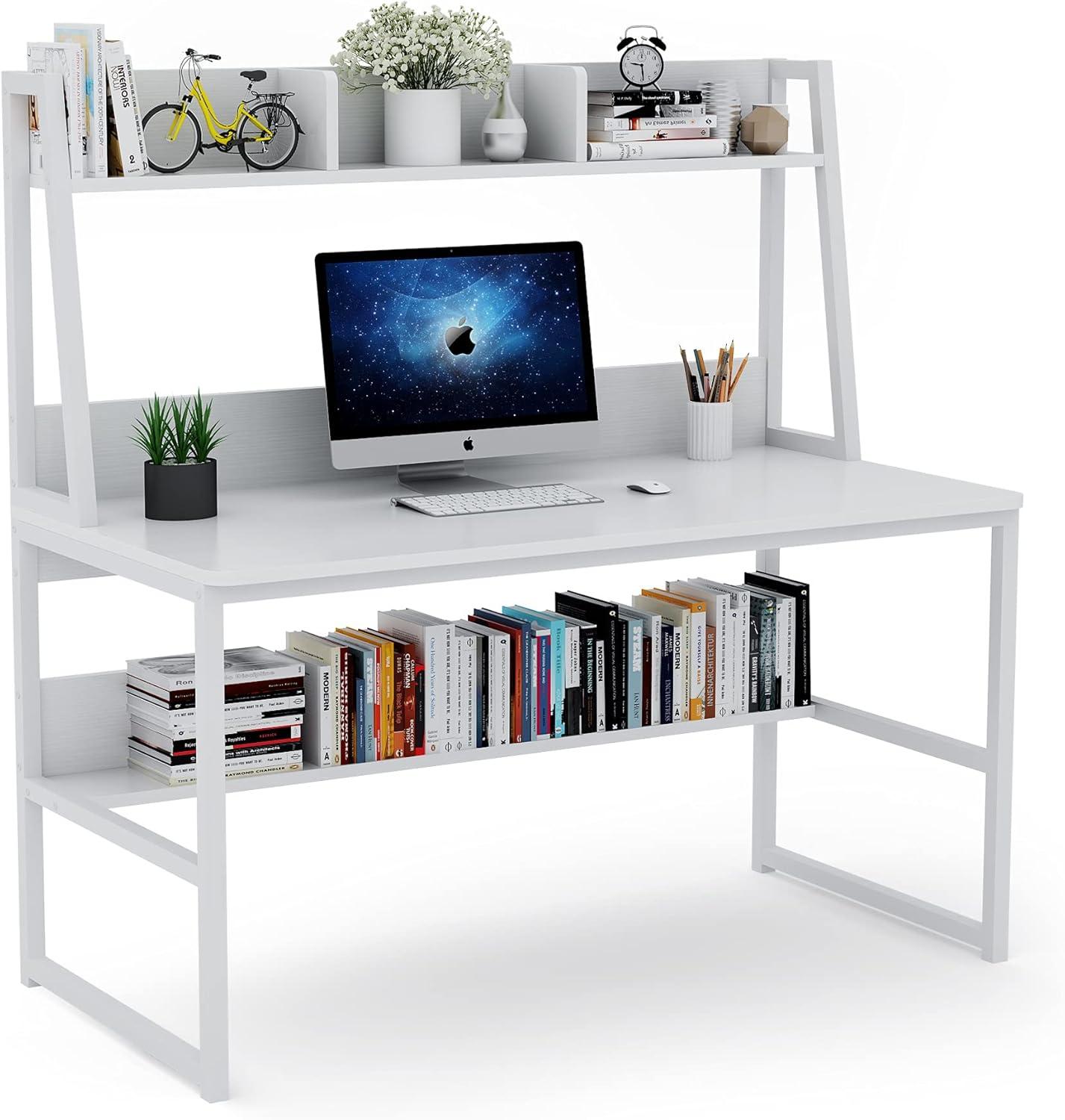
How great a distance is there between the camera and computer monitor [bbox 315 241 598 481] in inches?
167

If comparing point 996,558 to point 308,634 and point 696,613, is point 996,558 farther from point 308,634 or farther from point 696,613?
point 308,634

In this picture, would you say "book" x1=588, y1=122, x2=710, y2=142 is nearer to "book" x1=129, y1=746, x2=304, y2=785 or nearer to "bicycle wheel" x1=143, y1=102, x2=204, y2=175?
"bicycle wheel" x1=143, y1=102, x2=204, y2=175

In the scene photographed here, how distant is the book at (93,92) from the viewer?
384 centimetres

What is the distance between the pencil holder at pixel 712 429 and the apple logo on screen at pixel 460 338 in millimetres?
528

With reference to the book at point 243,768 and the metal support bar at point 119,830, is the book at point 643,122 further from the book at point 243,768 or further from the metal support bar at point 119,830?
the metal support bar at point 119,830

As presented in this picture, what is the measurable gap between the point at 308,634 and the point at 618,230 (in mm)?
1433

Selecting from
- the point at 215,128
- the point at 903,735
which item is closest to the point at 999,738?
the point at 903,735

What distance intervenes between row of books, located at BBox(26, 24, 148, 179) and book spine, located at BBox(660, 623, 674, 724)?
50.2 inches

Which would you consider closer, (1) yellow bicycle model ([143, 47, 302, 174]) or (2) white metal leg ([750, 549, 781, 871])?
(1) yellow bicycle model ([143, 47, 302, 174])

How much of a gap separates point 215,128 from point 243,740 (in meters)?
1.09

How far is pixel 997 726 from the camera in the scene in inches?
170

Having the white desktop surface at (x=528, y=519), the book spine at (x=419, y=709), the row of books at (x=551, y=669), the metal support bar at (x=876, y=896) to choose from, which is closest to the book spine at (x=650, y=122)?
the white desktop surface at (x=528, y=519)

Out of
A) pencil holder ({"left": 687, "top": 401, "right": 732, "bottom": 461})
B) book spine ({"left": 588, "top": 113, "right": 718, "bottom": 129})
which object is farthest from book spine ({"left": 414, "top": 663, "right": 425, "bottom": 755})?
book spine ({"left": 588, "top": 113, "right": 718, "bottom": 129})

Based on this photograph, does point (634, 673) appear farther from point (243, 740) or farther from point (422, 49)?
point (422, 49)
